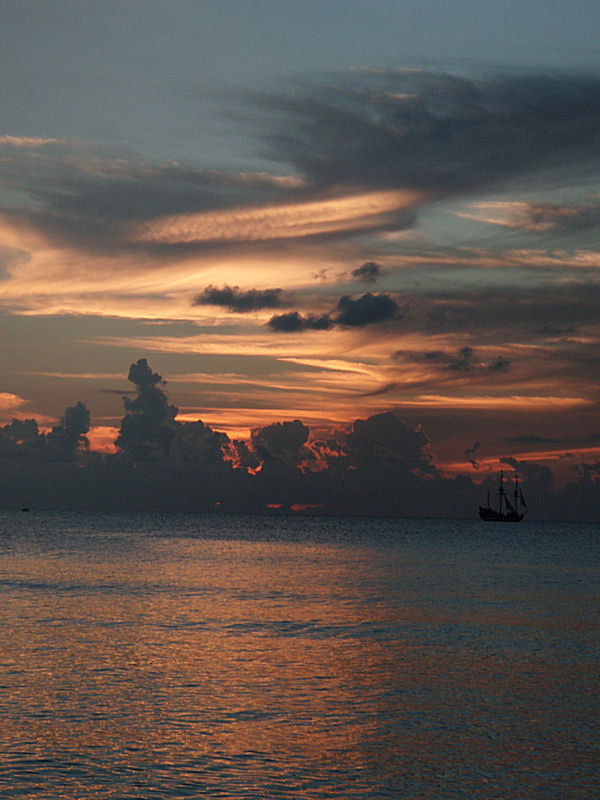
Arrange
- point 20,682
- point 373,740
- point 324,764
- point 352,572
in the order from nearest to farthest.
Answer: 1. point 324,764
2. point 373,740
3. point 20,682
4. point 352,572

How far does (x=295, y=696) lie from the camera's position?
100 feet

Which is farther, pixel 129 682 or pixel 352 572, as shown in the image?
pixel 352 572

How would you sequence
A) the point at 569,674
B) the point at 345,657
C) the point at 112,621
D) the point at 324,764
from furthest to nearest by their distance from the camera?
1. the point at 112,621
2. the point at 345,657
3. the point at 569,674
4. the point at 324,764

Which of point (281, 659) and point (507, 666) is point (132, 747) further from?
point (507, 666)

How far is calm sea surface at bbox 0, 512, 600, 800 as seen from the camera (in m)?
21.5

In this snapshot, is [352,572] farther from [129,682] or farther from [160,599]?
[129,682]

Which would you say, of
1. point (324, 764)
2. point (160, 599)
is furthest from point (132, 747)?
point (160, 599)

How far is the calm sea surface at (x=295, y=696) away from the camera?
21.5 metres

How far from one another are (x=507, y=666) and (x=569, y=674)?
2836 mm

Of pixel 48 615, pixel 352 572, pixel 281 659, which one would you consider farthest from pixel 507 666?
pixel 352 572

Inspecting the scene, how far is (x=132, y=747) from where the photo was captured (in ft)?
78.7

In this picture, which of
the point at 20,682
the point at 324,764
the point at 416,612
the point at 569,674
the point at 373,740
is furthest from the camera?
the point at 416,612

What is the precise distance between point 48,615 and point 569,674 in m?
30.2

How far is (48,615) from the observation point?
51031mm
